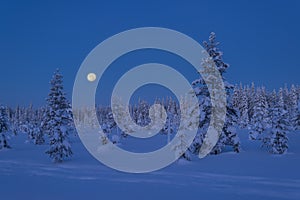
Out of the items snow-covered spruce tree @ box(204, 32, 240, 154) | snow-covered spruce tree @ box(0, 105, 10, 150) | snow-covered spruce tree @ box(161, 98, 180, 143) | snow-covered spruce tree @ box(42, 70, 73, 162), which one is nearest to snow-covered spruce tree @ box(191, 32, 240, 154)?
snow-covered spruce tree @ box(204, 32, 240, 154)

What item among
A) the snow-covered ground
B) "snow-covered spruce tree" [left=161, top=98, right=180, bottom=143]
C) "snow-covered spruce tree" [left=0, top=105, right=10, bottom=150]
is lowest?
the snow-covered ground

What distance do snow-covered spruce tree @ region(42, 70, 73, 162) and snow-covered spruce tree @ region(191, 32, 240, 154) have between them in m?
11.6

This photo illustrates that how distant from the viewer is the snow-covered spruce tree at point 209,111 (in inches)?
1045

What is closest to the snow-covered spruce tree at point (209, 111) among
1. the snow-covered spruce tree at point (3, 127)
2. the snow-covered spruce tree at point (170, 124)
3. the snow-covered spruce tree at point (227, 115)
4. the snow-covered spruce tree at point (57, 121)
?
the snow-covered spruce tree at point (227, 115)

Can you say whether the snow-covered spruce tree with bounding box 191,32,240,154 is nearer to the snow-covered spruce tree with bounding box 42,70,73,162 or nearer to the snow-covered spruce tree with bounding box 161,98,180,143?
the snow-covered spruce tree with bounding box 161,98,180,143

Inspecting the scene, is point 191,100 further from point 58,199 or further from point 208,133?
point 58,199

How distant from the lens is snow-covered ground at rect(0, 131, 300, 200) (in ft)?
43.0

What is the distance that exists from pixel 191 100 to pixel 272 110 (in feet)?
25.2

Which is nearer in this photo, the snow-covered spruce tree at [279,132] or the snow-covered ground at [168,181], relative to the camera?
the snow-covered ground at [168,181]

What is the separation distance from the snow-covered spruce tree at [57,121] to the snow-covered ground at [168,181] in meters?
2.34

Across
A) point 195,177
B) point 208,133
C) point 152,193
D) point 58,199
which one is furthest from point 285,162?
point 58,199

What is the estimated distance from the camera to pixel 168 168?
67.6 ft

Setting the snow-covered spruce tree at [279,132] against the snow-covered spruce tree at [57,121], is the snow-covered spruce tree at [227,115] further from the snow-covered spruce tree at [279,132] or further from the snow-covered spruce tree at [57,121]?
the snow-covered spruce tree at [57,121]

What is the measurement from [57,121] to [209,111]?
46.1 feet
